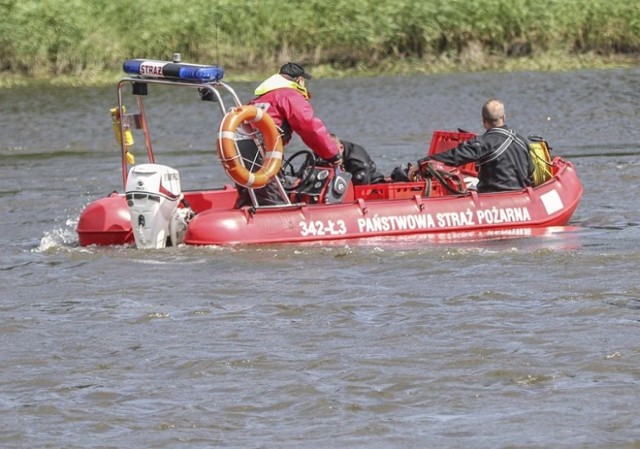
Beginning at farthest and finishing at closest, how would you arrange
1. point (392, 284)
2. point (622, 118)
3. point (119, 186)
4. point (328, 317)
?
point (622, 118), point (119, 186), point (392, 284), point (328, 317)

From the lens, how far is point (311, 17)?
3036 centimetres

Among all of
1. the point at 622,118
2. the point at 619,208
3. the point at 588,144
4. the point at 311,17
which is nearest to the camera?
the point at 619,208

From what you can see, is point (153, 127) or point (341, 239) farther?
point (153, 127)

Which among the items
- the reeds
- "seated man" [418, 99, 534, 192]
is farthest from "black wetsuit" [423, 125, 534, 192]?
the reeds

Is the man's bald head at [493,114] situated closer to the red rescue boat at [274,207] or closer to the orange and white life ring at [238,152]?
the red rescue boat at [274,207]

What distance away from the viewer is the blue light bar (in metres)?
10.7

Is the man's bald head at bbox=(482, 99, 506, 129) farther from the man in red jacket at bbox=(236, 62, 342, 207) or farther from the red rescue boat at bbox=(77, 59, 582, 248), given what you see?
the man in red jacket at bbox=(236, 62, 342, 207)

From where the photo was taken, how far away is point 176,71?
424 inches

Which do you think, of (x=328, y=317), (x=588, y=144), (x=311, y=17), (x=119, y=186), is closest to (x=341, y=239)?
(x=328, y=317)

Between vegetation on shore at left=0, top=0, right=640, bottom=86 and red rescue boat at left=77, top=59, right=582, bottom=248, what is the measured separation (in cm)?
1711

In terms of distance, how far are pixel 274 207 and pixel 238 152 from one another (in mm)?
731

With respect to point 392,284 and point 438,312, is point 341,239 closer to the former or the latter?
point 392,284

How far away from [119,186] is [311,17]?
14.4 metres

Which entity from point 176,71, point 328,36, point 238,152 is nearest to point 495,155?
point 238,152
